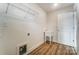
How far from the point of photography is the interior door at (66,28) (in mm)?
1275

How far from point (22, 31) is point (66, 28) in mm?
764

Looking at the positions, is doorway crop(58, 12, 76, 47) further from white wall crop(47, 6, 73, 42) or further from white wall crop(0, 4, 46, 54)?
white wall crop(0, 4, 46, 54)

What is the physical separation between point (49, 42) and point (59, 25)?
0.37 meters

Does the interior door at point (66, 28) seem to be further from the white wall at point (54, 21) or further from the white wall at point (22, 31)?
the white wall at point (22, 31)

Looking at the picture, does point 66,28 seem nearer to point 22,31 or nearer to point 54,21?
point 54,21

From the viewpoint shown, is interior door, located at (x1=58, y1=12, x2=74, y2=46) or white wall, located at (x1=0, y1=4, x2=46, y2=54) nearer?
white wall, located at (x1=0, y1=4, x2=46, y2=54)

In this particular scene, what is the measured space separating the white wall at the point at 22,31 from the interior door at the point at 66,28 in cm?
30

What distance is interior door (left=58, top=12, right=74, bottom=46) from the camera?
4.18 feet

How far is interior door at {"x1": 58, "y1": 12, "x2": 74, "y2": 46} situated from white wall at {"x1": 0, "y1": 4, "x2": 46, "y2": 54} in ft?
0.99

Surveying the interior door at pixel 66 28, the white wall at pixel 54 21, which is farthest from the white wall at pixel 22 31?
the interior door at pixel 66 28

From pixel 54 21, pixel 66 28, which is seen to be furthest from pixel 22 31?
pixel 66 28

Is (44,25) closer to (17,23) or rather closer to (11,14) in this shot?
(17,23)

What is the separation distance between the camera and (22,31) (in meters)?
Answer: 1.20

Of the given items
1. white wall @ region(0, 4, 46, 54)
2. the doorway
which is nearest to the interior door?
the doorway
